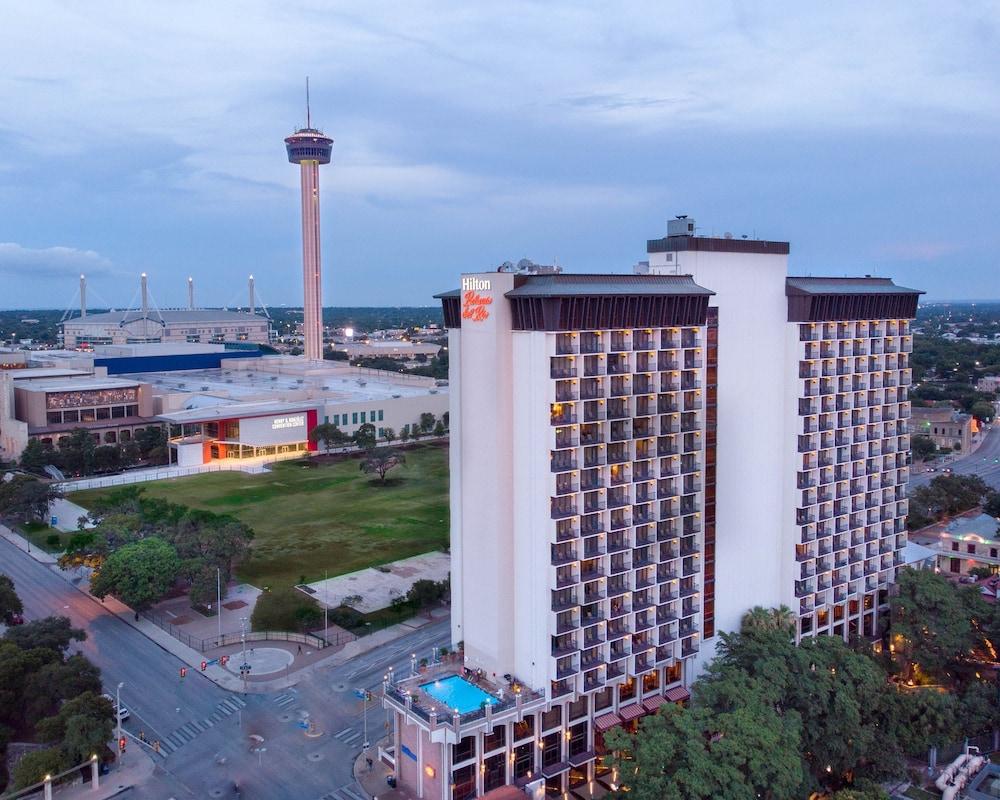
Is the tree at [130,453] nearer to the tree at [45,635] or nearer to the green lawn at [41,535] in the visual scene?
the green lawn at [41,535]

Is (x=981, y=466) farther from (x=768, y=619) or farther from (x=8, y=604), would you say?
(x=8, y=604)

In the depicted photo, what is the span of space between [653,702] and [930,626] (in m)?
24.8

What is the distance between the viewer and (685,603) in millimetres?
65562

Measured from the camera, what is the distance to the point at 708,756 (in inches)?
1943

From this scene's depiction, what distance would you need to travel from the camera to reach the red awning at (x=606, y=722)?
2371 inches

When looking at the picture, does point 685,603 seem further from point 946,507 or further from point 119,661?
point 946,507

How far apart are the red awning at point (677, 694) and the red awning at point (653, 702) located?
1.68 ft

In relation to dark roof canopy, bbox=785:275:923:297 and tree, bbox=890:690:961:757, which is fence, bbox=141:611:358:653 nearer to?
tree, bbox=890:690:961:757

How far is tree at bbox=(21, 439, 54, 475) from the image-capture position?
141 metres

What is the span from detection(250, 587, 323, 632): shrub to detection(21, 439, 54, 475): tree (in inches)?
3096

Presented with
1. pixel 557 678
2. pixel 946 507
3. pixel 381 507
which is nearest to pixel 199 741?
pixel 557 678

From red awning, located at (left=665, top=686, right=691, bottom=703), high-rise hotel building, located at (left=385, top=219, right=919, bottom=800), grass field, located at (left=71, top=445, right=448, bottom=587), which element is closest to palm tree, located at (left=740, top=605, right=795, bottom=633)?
high-rise hotel building, located at (left=385, top=219, right=919, bottom=800)

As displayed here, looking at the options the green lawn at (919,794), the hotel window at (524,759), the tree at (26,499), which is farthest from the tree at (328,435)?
the green lawn at (919,794)

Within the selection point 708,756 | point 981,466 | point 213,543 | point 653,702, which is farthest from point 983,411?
point 708,756
